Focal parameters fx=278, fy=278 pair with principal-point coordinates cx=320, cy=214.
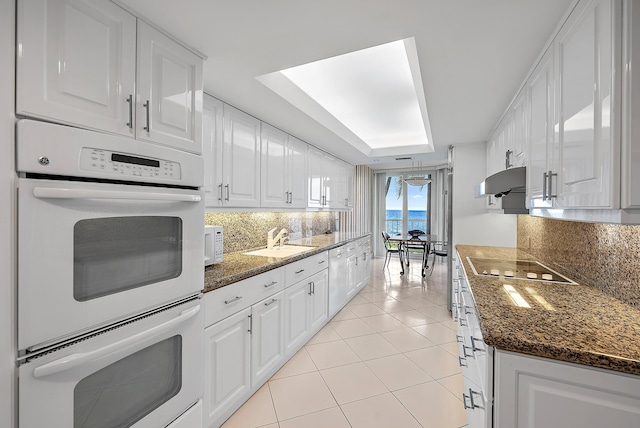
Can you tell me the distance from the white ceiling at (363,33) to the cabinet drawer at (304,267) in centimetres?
144

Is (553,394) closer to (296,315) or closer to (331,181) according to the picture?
(296,315)

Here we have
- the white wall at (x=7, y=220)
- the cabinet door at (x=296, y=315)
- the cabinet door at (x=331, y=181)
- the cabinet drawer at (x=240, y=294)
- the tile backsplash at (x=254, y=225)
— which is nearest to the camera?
the white wall at (x=7, y=220)

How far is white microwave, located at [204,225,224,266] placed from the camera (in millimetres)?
1922

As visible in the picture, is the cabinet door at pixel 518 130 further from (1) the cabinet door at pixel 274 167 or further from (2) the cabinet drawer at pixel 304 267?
(1) the cabinet door at pixel 274 167

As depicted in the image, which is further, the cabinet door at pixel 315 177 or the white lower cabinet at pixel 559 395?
the cabinet door at pixel 315 177

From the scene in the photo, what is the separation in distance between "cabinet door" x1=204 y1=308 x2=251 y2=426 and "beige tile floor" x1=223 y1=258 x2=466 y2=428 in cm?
17

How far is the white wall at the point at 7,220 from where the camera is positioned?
2.74 feet

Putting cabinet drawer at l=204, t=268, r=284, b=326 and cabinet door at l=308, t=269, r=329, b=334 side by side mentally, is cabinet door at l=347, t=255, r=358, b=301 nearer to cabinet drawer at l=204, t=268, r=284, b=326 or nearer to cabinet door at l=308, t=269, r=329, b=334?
cabinet door at l=308, t=269, r=329, b=334

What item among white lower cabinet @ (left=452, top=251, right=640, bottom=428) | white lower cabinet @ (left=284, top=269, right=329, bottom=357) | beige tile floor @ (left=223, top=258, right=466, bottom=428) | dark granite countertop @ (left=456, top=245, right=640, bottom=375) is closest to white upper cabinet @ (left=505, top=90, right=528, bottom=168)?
dark granite countertop @ (left=456, top=245, right=640, bottom=375)

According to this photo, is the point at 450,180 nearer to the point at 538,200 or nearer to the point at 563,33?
the point at 538,200

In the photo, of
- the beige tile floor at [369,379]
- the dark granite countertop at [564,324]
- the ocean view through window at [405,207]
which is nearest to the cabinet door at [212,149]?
the beige tile floor at [369,379]

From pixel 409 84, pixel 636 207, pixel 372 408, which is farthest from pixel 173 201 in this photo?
pixel 409 84

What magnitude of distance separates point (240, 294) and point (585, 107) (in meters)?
1.96

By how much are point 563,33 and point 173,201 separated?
1953 millimetres
